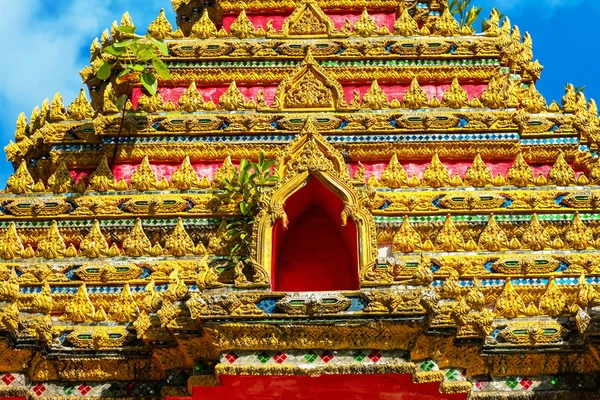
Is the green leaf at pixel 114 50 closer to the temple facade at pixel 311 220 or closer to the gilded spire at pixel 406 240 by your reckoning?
the temple facade at pixel 311 220

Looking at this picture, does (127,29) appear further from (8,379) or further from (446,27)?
(8,379)

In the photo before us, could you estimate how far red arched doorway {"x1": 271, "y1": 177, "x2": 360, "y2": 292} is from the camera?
13688 millimetres

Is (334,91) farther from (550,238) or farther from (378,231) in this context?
(550,238)

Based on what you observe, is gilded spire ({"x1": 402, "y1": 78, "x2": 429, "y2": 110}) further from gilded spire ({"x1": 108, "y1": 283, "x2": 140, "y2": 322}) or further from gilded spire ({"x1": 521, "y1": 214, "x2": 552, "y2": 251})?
gilded spire ({"x1": 108, "y1": 283, "x2": 140, "y2": 322})

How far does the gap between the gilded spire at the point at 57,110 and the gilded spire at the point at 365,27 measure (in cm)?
483

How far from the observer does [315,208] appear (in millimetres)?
14141

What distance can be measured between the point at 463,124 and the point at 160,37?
522cm

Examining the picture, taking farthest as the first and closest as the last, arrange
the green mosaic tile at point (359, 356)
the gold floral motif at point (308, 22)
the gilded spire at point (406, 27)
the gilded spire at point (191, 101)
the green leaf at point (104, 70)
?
the gold floral motif at point (308, 22) < the gilded spire at point (406, 27) < the gilded spire at point (191, 101) < the green leaf at point (104, 70) < the green mosaic tile at point (359, 356)

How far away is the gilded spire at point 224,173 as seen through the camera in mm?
15117

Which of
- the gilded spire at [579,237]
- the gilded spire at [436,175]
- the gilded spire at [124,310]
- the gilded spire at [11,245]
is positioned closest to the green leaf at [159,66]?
the gilded spire at [11,245]

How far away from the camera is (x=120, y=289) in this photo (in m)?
13.9

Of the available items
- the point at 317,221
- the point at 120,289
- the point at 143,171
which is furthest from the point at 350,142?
Answer: the point at 120,289

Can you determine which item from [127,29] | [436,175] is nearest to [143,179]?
[127,29]

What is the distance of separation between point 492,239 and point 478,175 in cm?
117
